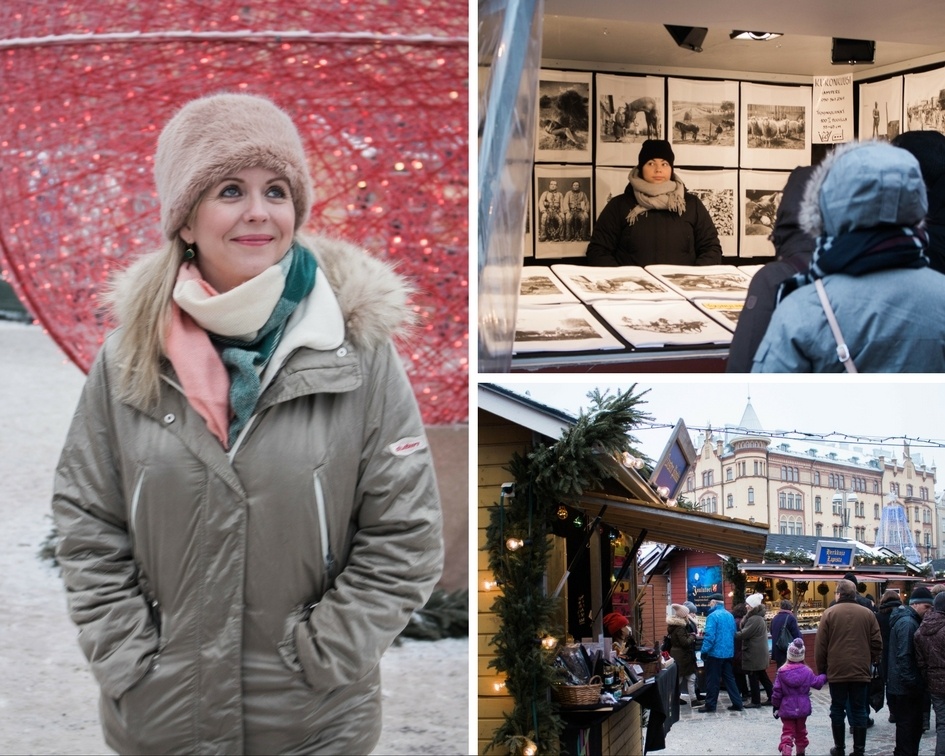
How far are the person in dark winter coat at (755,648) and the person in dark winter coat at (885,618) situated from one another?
0.34 metres

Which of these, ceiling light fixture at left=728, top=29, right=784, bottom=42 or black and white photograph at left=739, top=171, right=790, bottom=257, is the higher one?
ceiling light fixture at left=728, top=29, right=784, bottom=42

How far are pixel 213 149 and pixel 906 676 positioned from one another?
246 centimetres

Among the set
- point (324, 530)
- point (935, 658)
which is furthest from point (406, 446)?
point (935, 658)

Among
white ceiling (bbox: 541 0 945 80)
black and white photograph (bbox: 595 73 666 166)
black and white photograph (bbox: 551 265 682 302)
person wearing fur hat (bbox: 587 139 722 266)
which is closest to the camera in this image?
black and white photograph (bbox: 551 265 682 302)

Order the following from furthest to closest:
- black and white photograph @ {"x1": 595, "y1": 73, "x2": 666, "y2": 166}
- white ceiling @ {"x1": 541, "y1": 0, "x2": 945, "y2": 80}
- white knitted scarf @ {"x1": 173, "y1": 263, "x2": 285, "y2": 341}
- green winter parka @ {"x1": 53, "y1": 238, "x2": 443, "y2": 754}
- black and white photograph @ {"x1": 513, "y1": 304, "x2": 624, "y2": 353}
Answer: black and white photograph @ {"x1": 595, "y1": 73, "x2": 666, "y2": 166}
white ceiling @ {"x1": 541, "y1": 0, "x2": 945, "y2": 80}
black and white photograph @ {"x1": 513, "y1": 304, "x2": 624, "y2": 353}
white knitted scarf @ {"x1": 173, "y1": 263, "x2": 285, "y2": 341}
green winter parka @ {"x1": 53, "y1": 238, "x2": 443, "y2": 754}

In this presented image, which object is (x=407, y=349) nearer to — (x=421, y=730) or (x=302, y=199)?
(x=302, y=199)

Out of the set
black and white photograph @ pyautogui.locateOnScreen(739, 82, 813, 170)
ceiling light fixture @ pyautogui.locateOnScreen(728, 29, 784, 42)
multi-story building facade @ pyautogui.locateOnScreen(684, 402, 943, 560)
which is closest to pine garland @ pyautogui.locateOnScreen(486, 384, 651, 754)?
multi-story building facade @ pyautogui.locateOnScreen(684, 402, 943, 560)

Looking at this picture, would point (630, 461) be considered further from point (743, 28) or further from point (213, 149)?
point (213, 149)

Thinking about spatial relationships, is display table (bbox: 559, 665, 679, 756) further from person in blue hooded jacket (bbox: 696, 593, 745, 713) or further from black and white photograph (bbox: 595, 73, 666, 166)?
black and white photograph (bbox: 595, 73, 666, 166)

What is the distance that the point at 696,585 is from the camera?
3.37m

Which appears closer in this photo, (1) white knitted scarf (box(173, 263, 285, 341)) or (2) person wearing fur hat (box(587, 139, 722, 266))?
(1) white knitted scarf (box(173, 263, 285, 341))

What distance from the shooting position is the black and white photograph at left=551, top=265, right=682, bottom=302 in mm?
3229

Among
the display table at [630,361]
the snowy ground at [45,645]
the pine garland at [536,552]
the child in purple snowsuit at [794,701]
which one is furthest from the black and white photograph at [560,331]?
the snowy ground at [45,645]

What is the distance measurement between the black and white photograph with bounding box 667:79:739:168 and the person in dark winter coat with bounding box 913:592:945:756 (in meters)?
1.52
